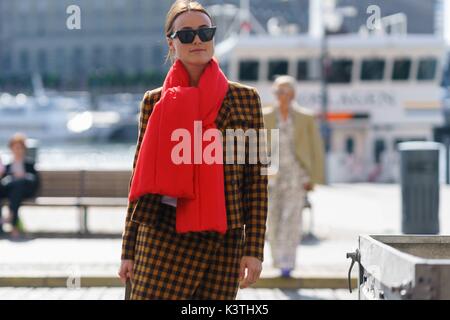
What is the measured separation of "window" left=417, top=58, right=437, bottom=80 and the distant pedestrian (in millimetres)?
23361

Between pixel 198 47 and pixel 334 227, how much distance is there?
9499mm

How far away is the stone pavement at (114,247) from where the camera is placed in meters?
8.26

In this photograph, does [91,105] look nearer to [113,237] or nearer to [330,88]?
[330,88]

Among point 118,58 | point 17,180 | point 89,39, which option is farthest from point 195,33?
point 118,58

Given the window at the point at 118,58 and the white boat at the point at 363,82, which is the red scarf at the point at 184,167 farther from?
the window at the point at 118,58

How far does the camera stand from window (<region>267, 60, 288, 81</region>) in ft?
107

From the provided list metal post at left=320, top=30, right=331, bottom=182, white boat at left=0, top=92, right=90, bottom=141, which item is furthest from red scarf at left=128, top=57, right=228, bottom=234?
white boat at left=0, top=92, right=90, bottom=141

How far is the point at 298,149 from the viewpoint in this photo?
8297mm

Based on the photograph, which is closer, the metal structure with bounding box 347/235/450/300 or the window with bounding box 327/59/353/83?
the metal structure with bounding box 347/235/450/300

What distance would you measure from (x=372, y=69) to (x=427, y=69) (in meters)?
1.93

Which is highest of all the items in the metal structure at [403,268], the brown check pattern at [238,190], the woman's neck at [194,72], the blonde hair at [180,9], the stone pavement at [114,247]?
the blonde hair at [180,9]

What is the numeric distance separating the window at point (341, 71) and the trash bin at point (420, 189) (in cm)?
2372

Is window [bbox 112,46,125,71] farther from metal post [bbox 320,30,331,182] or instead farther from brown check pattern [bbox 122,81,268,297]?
brown check pattern [bbox 122,81,268,297]

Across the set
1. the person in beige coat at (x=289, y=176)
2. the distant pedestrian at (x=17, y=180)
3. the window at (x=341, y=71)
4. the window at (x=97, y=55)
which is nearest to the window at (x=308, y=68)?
the window at (x=341, y=71)
